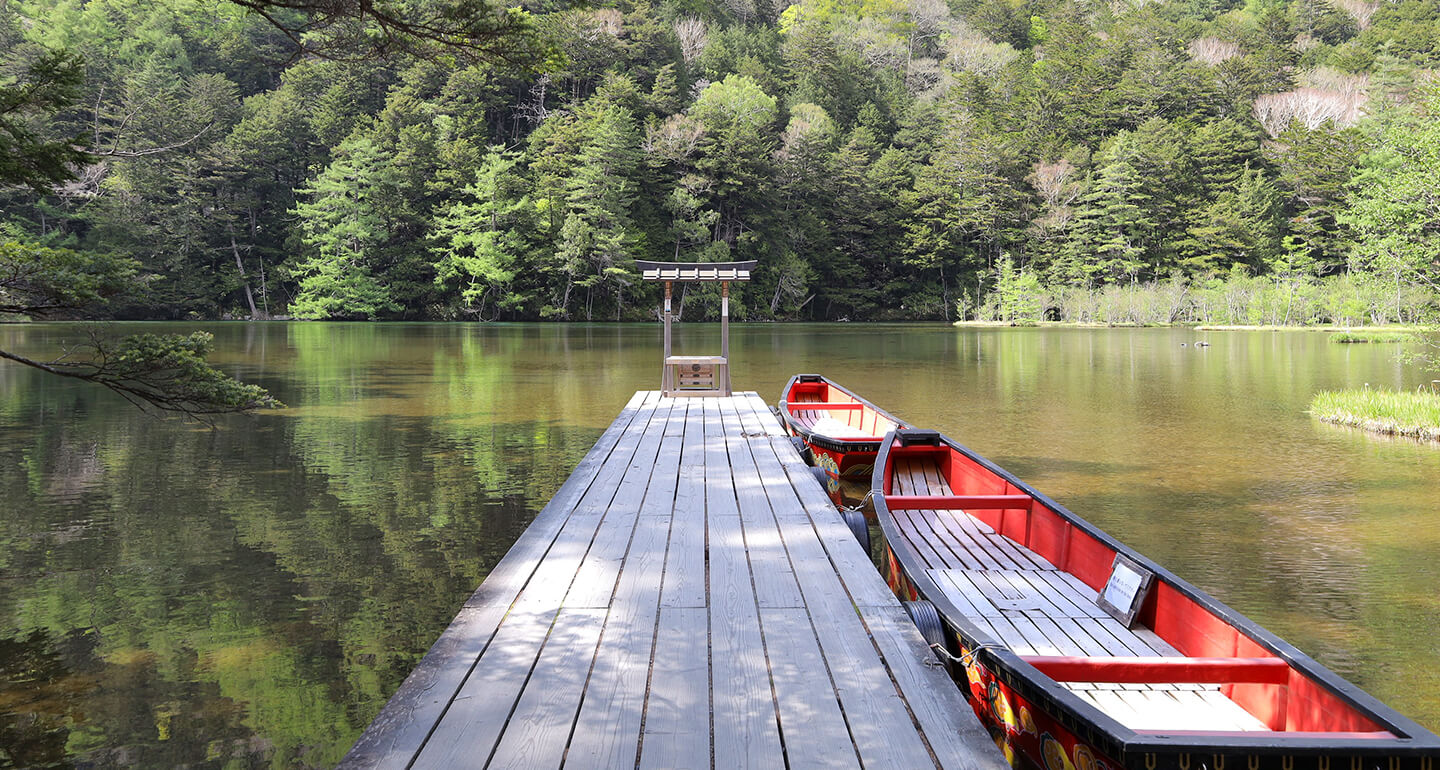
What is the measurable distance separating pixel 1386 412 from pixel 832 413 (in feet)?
25.3

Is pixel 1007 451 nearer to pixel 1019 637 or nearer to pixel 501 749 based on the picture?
pixel 1019 637

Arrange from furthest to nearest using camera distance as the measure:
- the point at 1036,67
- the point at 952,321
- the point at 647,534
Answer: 1. the point at 1036,67
2. the point at 952,321
3. the point at 647,534

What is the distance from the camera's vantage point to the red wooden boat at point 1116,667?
2.15 metres

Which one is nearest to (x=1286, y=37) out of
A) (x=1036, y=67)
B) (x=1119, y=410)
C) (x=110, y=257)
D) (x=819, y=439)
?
(x=1036, y=67)

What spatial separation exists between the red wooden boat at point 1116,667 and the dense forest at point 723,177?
3962cm

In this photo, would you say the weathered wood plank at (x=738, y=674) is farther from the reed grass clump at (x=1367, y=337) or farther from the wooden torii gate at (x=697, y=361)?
the reed grass clump at (x=1367, y=337)

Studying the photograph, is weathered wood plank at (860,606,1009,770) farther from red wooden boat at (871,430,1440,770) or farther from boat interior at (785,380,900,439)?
boat interior at (785,380,900,439)

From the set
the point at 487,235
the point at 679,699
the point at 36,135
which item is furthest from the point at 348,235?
the point at 679,699

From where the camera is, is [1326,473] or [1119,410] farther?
[1119,410]

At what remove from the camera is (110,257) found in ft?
19.4

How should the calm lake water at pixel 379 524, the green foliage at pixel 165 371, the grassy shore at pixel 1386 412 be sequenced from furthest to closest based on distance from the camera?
the grassy shore at pixel 1386 412, the green foliage at pixel 165 371, the calm lake water at pixel 379 524

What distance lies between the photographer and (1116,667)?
2.87 m

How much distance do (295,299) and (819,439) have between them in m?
44.1

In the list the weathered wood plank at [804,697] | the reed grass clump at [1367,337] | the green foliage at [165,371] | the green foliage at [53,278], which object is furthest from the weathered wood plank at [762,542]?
the reed grass clump at [1367,337]
